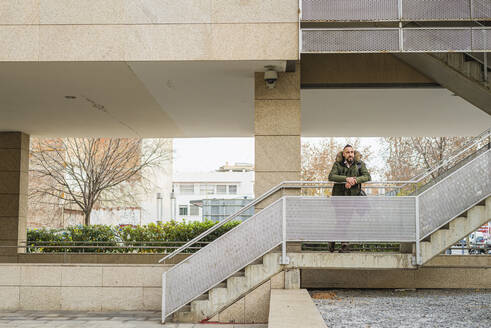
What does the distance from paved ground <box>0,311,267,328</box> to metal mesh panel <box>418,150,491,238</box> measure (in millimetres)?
3545

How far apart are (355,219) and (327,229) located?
53 centimetres

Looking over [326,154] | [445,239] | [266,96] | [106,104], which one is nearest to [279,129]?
[266,96]

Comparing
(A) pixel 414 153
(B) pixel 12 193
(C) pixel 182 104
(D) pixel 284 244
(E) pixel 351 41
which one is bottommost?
(D) pixel 284 244

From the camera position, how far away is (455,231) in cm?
998

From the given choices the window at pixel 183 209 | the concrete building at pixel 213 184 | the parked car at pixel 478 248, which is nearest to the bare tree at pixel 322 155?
the parked car at pixel 478 248

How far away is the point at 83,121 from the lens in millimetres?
18047

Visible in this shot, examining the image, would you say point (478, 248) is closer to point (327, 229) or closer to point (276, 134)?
point (327, 229)

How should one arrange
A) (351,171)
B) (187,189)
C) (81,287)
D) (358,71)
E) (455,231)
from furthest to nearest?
(187,189) → (358,71) → (81,287) → (351,171) → (455,231)

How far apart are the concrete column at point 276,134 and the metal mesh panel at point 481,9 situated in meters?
3.70

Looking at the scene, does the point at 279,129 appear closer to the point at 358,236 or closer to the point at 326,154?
the point at 358,236

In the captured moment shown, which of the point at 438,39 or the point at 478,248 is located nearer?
→ the point at 438,39

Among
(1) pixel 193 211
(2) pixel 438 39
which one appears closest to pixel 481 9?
(2) pixel 438 39

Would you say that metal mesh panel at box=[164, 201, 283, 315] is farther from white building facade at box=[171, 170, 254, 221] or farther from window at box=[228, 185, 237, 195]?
window at box=[228, 185, 237, 195]

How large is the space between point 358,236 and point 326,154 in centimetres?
3229
